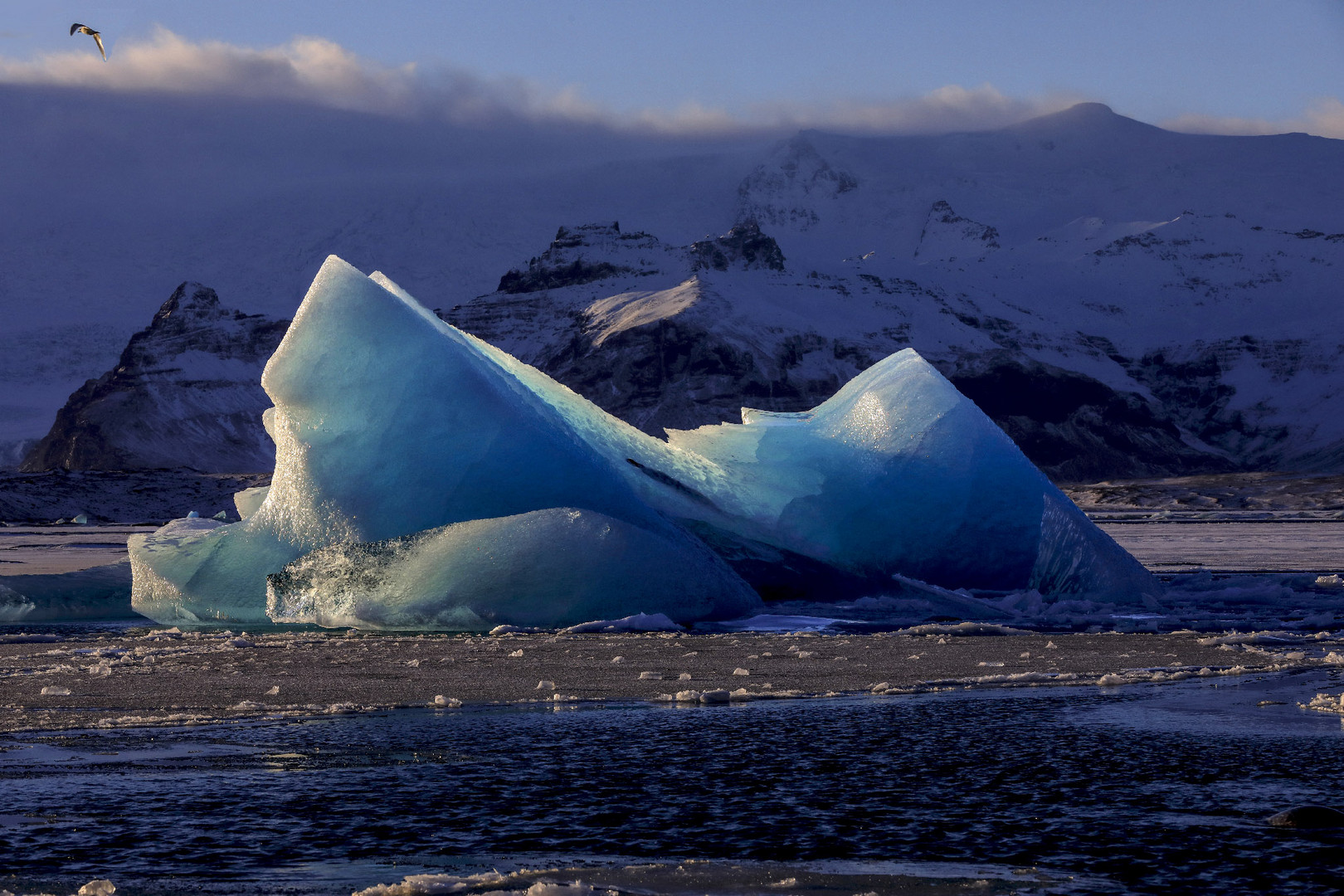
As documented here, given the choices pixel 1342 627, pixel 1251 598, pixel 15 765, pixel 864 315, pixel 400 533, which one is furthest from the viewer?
pixel 864 315

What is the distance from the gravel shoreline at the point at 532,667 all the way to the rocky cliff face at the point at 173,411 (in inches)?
4729

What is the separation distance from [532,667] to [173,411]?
465 feet

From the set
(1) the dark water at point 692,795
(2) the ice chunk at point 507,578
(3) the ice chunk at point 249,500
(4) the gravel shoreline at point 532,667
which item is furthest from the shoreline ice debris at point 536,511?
(1) the dark water at point 692,795

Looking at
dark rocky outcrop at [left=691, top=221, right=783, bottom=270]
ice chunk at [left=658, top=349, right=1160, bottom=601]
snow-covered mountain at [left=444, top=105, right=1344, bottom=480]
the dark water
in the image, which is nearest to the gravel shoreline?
the dark water

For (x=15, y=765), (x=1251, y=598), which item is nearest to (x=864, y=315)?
(x=1251, y=598)

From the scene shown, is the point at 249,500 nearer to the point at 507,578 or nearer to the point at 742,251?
the point at 507,578

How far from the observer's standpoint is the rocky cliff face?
133125mm

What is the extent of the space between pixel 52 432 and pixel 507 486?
5545 inches

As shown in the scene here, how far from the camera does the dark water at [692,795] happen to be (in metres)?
4.29

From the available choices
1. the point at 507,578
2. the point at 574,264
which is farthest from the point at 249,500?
the point at 574,264

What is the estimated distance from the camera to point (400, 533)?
13.3 m

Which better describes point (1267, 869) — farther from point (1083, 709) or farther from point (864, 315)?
point (864, 315)

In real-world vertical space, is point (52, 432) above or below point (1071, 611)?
above

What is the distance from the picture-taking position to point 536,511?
12.8m
